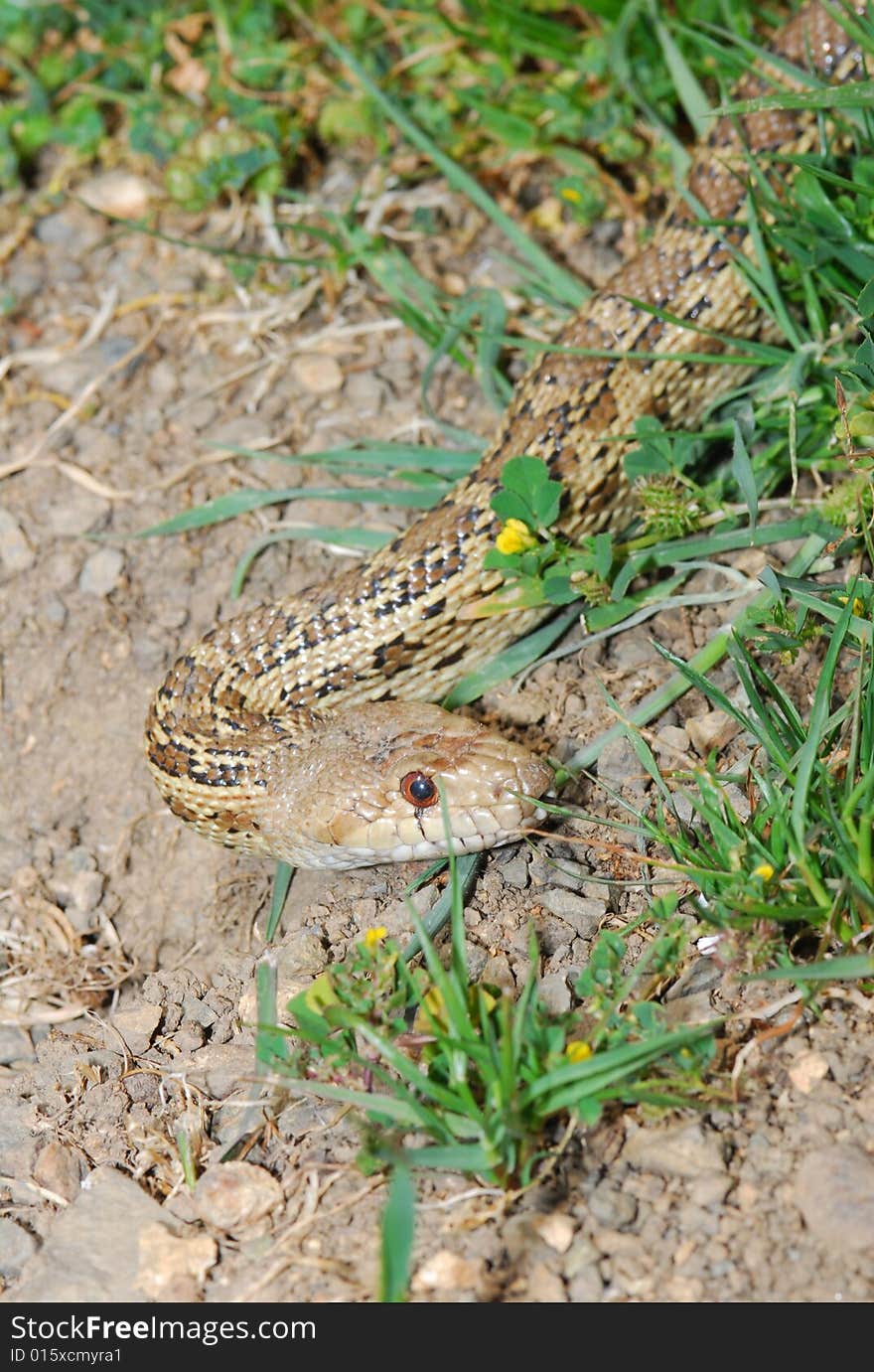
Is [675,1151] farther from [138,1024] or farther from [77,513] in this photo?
[77,513]

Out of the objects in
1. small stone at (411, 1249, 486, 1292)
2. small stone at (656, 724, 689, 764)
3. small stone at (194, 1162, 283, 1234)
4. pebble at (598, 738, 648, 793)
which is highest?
small stone at (656, 724, 689, 764)

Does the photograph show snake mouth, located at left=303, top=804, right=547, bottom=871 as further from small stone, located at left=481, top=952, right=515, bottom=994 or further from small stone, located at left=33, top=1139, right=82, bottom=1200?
small stone, located at left=33, top=1139, right=82, bottom=1200

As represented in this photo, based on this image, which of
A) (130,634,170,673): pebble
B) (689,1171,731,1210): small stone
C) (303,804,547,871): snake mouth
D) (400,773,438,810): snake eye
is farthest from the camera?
(130,634,170,673): pebble

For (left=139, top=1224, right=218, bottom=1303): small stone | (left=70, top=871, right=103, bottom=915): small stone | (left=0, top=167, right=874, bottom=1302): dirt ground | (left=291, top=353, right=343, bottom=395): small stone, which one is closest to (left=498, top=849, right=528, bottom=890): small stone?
(left=0, top=167, right=874, bottom=1302): dirt ground

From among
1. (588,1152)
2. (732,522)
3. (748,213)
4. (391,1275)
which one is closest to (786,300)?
(748,213)

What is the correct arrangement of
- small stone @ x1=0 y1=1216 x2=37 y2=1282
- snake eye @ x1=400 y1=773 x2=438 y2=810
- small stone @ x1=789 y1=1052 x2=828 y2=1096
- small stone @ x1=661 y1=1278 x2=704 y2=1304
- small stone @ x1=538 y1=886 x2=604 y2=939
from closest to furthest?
small stone @ x1=661 y1=1278 x2=704 y2=1304, small stone @ x1=789 y1=1052 x2=828 y2=1096, small stone @ x1=0 y1=1216 x2=37 y2=1282, small stone @ x1=538 y1=886 x2=604 y2=939, snake eye @ x1=400 y1=773 x2=438 y2=810

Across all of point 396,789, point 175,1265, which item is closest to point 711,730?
point 396,789

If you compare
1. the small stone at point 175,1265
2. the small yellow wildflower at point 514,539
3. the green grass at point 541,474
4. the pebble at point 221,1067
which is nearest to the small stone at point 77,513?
the green grass at point 541,474

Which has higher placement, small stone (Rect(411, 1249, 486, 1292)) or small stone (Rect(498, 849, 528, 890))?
small stone (Rect(498, 849, 528, 890))
